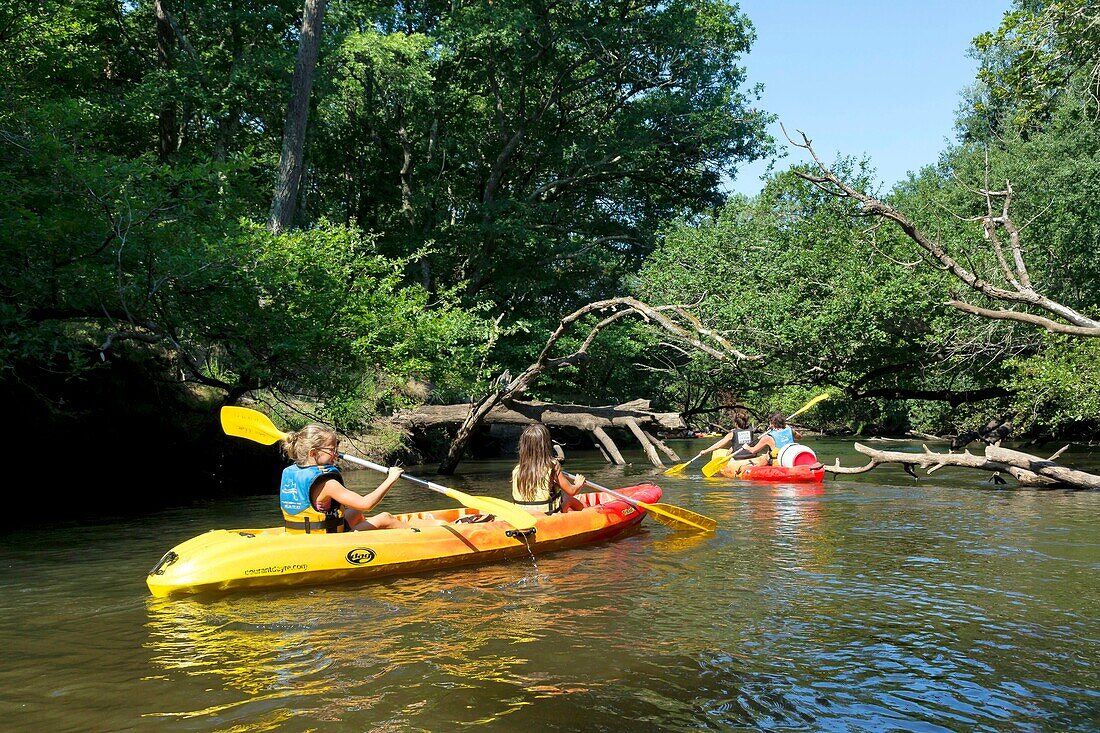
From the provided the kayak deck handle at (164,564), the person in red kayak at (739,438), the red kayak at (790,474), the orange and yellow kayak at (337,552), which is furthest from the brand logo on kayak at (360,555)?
the person in red kayak at (739,438)

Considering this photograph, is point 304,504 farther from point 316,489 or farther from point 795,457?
point 795,457

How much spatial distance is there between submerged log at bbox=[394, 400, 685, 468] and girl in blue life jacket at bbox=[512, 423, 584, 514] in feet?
23.3

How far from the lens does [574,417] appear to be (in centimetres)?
1617

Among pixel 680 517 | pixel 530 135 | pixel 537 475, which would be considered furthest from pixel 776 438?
pixel 530 135

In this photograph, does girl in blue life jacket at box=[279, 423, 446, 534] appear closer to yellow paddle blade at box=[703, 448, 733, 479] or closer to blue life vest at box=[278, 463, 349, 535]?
blue life vest at box=[278, 463, 349, 535]

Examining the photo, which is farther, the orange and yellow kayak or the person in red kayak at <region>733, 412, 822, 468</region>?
the person in red kayak at <region>733, 412, 822, 468</region>

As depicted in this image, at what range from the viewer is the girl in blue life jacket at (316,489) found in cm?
677

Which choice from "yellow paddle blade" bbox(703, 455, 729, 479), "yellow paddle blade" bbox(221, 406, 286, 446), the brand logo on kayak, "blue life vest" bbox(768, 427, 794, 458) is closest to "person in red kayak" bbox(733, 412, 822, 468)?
"blue life vest" bbox(768, 427, 794, 458)

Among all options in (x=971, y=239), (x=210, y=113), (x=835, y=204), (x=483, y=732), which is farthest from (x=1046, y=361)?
(x=210, y=113)

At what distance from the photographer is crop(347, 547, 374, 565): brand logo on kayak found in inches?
258

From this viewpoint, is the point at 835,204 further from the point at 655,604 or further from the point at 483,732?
the point at 483,732

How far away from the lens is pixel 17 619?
18.2ft

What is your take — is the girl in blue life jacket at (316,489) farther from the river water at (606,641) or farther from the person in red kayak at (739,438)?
the person in red kayak at (739,438)

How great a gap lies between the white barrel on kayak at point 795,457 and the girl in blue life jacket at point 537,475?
21.4 feet
